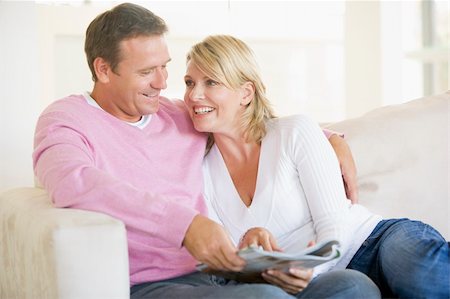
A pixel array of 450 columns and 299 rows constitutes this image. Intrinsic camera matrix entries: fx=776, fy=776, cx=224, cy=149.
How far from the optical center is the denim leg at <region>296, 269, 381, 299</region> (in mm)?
1685

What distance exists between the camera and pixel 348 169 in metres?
2.12

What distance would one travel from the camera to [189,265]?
6.24ft

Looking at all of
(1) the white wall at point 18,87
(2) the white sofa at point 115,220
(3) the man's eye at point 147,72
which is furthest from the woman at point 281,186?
(1) the white wall at point 18,87

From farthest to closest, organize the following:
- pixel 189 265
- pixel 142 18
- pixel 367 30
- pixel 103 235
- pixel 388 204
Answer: pixel 367 30 < pixel 388 204 < pixel 142 18 < pixel 189 265 < pixel 103 235

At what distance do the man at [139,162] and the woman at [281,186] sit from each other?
0.08 m

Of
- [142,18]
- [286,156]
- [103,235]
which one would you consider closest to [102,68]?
[142,18]

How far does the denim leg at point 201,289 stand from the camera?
156 centimetres

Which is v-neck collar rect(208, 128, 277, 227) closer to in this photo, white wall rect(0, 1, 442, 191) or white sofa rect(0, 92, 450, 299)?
white sofa rect(0, 92, 450, 299)

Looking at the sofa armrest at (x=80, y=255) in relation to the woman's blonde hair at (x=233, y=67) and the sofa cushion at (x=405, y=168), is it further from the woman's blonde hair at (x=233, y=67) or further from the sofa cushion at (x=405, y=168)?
the sofa cushion at (x=405, y=168)

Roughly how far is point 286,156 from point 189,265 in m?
0.37

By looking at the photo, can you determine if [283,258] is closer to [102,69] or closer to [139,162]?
[139,162]

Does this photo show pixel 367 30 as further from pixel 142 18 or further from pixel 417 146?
pixel 142 18

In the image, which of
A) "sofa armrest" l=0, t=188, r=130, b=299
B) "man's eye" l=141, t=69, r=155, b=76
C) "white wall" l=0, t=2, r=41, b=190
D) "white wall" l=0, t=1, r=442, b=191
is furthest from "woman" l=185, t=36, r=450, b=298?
"white wall" l=0, t=1, r=442, b=191

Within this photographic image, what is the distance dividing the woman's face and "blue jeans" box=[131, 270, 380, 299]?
0.44 meters
